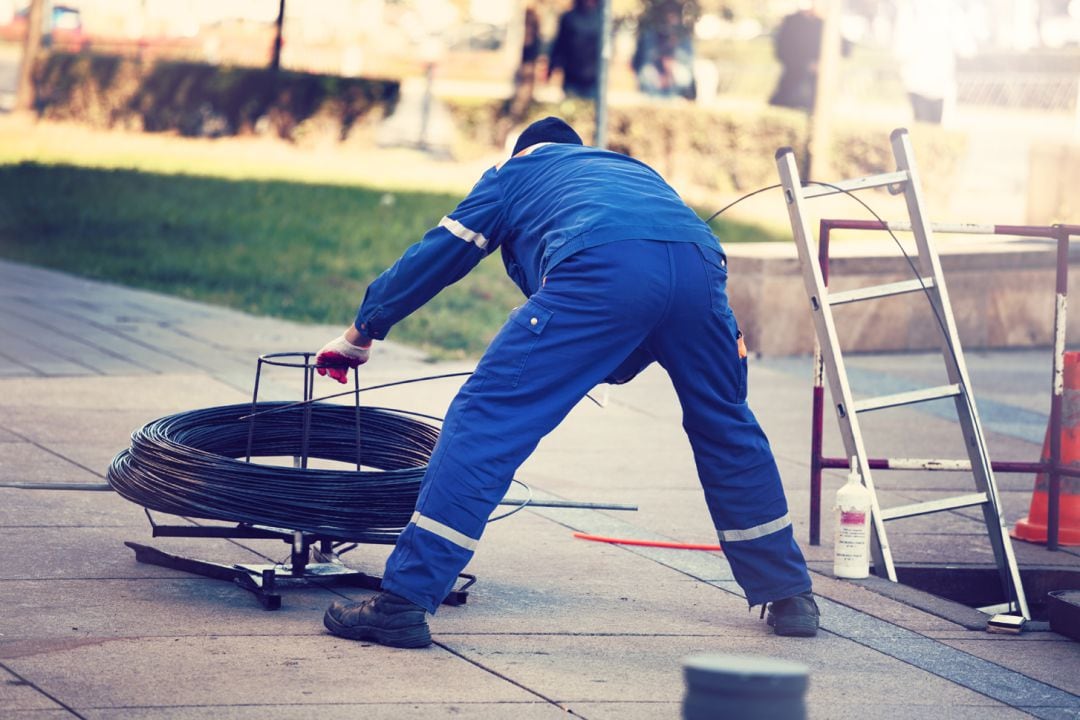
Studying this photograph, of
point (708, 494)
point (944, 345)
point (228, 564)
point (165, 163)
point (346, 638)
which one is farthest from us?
point (165, 163)

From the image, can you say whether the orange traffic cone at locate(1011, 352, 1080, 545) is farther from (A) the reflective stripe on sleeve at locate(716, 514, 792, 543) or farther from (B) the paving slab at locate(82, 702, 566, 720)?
(B) the paving slab at locate(82, 702, 566, 720)

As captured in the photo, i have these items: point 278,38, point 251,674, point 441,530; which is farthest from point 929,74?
point 251,674

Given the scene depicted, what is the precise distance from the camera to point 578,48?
21.7 meters

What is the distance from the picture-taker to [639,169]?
15.5 feet

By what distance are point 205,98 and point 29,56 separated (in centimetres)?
426

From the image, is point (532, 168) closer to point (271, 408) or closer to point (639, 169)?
point (639, 169)

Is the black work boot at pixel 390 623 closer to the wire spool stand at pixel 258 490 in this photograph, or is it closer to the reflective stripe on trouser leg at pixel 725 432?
the wire spool stand at pixel 258 490

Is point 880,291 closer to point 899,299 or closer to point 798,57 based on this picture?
point 899,299

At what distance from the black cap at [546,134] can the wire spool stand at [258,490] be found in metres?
0.87

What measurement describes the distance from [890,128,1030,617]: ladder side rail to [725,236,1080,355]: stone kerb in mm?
4410

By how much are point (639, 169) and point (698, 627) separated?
4.40 feet

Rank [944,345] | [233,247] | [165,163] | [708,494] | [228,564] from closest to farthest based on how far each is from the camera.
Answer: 1. [708,494]
2. [228,564]
3. [944,345]
4. [233,247]
5. [165,163]

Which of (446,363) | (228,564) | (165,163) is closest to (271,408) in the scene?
(228,564)

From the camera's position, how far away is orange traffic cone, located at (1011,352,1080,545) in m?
6.32
